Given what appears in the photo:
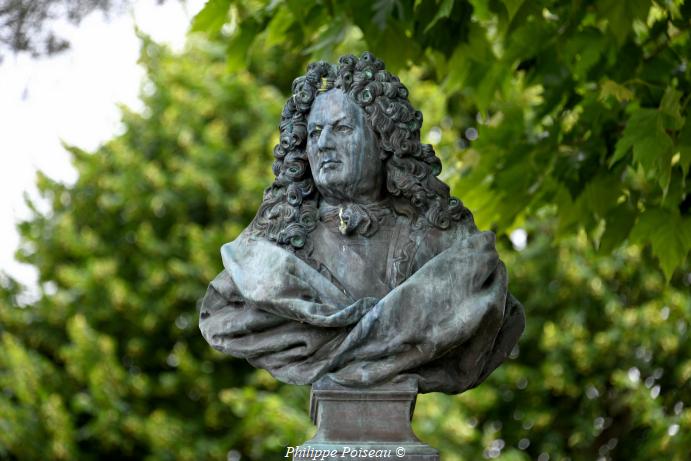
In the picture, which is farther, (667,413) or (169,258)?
(169,258)

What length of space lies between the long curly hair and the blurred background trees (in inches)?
44.0

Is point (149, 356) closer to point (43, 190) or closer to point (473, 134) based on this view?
point (43, 190)

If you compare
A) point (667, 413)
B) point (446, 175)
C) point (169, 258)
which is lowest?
point (667, 413)

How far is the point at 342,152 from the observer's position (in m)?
6.80

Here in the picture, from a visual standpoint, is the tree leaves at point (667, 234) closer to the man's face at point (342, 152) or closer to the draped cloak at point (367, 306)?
the draped cloak at point (367, 306)

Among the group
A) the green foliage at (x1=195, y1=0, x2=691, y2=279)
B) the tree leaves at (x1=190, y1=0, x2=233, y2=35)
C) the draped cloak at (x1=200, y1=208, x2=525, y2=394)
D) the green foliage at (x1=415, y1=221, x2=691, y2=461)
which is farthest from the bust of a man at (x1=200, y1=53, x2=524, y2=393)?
the green foliage at (x1=415, y1=221, x2=691, y2=461)

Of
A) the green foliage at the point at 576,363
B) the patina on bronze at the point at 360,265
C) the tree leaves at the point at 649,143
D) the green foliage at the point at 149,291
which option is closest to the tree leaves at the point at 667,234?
the tree leaves at the point at 649,143

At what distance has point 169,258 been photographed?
1652cm

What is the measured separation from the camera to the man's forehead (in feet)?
22.5

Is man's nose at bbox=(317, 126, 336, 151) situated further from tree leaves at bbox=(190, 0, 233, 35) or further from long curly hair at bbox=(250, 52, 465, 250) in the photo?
tree leaves at bbox=(190, 0, 233, 35)

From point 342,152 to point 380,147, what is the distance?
19 centimetres

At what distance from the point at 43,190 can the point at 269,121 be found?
109 inches

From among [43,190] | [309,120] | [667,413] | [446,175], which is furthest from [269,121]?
[309,120]

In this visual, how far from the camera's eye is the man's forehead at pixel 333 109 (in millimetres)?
6848
